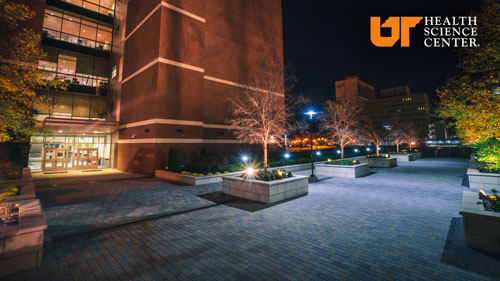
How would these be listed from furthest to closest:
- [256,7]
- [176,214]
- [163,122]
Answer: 1. [256,7]
2. [163,122]
3. [176,214]

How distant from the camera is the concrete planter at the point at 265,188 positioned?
361 inches

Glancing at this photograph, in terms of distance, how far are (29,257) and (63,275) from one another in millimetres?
905

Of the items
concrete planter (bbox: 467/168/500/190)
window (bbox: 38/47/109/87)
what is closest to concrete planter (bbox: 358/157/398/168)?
concrete planter (bbox: 467/168/500/190)

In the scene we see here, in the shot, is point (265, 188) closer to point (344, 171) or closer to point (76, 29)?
point (344, 171)

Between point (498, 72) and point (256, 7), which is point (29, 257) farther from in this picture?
point (256, 7)

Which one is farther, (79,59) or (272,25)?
(272,25)

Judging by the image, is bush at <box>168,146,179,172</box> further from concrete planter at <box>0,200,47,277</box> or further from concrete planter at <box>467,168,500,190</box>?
concrete planter at <box>467,168,500,190</box>

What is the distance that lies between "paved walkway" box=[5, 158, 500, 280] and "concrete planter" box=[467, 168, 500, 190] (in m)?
5.63

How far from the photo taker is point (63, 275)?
4051 mm

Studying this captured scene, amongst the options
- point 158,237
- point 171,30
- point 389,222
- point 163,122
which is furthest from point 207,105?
point 389,222

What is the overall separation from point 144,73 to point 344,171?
20.8 meters

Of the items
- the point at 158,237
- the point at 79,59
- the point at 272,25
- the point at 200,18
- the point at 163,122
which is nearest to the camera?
the point at 158,237

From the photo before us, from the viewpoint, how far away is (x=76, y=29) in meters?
26.5

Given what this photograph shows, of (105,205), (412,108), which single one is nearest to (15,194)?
(105,205)
